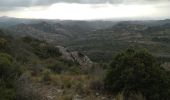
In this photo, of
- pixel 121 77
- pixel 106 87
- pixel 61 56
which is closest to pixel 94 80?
pixel 106 87

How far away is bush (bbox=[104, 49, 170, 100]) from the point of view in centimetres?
905

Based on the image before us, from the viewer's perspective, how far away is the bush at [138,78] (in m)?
9.05

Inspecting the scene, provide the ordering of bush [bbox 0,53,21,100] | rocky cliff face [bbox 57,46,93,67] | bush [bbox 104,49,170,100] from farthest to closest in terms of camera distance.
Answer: rocky cliff face [bbox 57,46,93,67], bush [bbox 104,49,170,100], bush [bbox 0,53,21,100]

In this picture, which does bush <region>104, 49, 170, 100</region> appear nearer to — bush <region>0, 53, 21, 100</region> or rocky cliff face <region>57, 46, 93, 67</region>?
bush <region>0, 53, 21, 100</region>

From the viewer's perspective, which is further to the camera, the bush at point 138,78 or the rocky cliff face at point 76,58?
the rocky cliff face at point 76,58

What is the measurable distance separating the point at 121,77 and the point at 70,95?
1.70 metres

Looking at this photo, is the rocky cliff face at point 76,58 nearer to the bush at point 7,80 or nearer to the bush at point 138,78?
the bush at point 138,78

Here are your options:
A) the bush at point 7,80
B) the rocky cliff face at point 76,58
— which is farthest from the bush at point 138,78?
the rocky cliff face at point 76,58

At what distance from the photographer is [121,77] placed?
9641 millimetres

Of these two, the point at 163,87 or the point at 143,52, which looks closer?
the point at 163,87

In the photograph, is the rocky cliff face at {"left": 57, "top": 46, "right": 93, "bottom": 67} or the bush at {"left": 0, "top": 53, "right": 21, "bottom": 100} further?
the rocky cliff face at {"left": 57, "top": 46, "right": 93, "bottom": 67}

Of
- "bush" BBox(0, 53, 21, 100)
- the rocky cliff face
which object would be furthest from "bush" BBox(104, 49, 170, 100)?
the rocky cliff face

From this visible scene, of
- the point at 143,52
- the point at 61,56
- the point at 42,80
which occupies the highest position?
the point at 143,52

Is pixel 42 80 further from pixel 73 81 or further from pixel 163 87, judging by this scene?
pixel 163 87
